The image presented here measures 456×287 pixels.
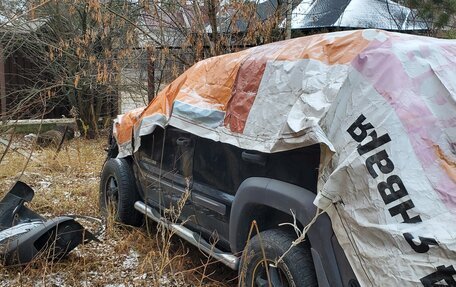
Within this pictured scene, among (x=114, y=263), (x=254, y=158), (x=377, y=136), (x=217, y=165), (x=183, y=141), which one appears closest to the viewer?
(x=377, y=136)

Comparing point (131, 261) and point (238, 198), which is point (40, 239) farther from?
point (238, 198)

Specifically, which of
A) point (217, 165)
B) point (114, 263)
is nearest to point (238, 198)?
point (217, 165)

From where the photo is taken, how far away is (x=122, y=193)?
5012mm

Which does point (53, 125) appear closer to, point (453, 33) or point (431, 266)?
point (453, 33)

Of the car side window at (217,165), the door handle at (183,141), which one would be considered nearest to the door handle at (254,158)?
the car side window at (217,165)

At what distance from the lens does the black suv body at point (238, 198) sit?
2578mm

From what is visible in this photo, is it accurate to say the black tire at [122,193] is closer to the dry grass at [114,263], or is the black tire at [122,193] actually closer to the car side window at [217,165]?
the dry grass at [114,263]

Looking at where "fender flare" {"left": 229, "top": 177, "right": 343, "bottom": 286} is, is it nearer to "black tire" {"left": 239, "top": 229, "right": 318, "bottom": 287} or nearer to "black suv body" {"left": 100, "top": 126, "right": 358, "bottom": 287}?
"black suv body" {"left": 100, "top": 126, "right": 358, "bottom": 287}

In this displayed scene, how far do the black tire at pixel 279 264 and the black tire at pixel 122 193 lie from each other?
222cm

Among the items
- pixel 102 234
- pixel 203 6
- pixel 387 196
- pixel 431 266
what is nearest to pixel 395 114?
pixel 387 196

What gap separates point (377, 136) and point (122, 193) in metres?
3.34

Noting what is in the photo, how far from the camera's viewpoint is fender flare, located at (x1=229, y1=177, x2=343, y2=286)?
2465mm

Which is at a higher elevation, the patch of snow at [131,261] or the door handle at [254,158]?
the door handle at [254,158]

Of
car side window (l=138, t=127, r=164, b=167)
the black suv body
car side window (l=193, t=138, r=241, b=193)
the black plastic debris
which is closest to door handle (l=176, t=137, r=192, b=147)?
the black suv body
